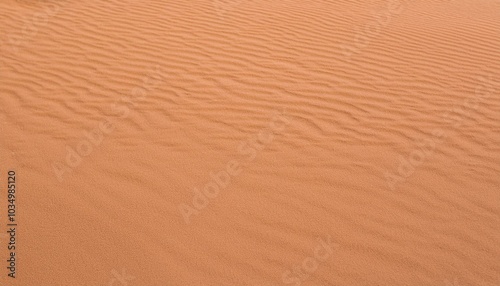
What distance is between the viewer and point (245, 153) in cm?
403

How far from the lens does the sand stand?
3.03 m

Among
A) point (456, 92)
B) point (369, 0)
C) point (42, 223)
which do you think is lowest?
point (42, 223)

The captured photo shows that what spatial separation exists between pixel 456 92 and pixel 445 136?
1.15 metres

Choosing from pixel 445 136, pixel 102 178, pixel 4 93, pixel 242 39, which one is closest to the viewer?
pixel 102 178

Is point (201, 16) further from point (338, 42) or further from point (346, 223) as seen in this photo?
point (346, 223)

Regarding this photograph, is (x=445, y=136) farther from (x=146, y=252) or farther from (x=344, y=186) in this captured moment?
(x=146, y=252)

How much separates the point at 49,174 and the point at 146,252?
1.27m

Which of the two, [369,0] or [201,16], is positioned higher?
[369,0]

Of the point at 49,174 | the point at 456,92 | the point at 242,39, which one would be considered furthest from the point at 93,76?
the point at 456,92

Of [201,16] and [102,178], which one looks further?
[201,16]

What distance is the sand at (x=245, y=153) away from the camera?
3.03 meters

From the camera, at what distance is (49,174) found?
3.63 meters

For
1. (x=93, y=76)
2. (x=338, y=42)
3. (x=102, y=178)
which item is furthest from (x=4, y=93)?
(x=338, y=42)

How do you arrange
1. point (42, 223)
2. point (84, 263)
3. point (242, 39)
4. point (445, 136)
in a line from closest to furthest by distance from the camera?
point (84, 263) → point (42, 223) → point (445, 136) → point (242, 39)
